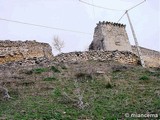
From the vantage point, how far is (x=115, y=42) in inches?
884

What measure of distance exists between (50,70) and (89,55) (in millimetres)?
4232

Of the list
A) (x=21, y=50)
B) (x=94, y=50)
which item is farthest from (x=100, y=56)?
(x=21, y=50)

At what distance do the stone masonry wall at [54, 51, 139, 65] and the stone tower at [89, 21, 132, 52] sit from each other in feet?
15.7

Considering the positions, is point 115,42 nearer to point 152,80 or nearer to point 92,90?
point 152,80

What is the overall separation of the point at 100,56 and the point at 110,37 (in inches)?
234

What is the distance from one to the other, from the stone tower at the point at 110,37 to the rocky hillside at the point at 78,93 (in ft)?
28.2

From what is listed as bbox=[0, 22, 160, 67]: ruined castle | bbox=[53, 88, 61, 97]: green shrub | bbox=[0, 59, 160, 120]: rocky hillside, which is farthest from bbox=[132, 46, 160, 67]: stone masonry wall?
bbox=[53, 88, 61, 97]: green shrub

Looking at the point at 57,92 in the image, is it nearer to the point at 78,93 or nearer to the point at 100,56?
the point at 78,93

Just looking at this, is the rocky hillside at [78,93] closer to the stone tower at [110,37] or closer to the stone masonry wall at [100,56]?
the stone masonry wall at [100,56]

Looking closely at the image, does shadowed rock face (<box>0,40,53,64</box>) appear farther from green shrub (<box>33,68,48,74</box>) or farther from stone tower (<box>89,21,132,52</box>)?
stone tower (<box>89,21,132,52</box>)

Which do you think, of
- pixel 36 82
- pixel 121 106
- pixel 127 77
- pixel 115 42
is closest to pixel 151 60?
pixel 115 42

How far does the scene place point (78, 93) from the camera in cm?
914

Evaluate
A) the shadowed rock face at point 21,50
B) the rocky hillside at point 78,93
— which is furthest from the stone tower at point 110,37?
the rocky hillside at point 78,93

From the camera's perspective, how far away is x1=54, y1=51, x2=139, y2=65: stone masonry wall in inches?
639
